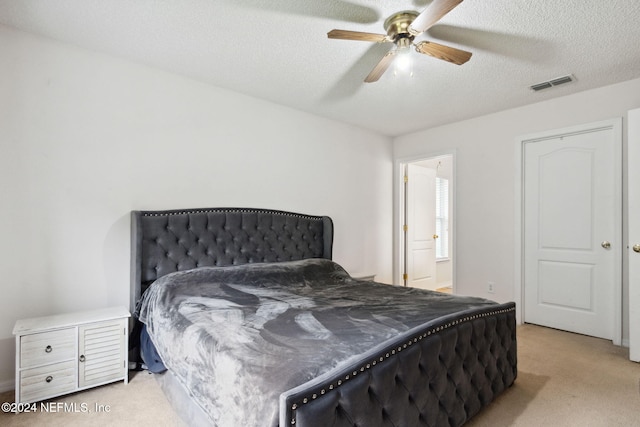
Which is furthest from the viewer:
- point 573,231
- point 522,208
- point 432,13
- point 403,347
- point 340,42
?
point 522,208

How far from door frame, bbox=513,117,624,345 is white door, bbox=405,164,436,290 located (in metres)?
1.55

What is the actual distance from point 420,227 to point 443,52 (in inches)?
138

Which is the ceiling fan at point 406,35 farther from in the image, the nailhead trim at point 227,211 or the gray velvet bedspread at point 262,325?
the nailhead trim at point 227,211

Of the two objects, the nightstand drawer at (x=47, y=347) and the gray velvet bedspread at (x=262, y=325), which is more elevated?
the gray velvet bedspread at (x=262, y=325)

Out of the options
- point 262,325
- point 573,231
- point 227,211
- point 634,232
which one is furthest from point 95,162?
point 573,231

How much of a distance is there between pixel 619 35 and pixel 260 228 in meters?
3.25

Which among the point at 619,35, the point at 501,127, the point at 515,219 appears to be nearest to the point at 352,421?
the point at 619,35

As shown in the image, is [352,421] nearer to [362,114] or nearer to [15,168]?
[15,168]

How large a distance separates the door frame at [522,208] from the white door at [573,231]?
15 mm

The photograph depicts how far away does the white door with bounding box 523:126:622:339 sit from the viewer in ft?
10.5

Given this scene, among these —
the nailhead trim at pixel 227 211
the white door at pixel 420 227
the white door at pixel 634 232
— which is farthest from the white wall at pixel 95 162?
the white door at pixel 634 232

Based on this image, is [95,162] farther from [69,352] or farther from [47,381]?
[47,381]

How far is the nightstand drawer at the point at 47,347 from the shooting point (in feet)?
6.50

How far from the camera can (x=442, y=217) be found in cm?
629
